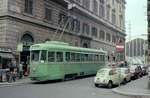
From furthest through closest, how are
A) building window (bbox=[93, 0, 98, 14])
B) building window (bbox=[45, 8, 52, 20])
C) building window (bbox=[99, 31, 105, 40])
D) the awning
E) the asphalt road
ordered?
1. building window (bbox=[99, 31, 105, 40])
2. building window (bbox=[93, 0, 98, 14])
3. building window (bbox=[45, 8, 52, 20])
4. the awning
5. the asphalt road

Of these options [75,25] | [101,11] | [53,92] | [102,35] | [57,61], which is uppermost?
[101,11]

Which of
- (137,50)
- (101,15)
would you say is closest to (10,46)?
(101,15)

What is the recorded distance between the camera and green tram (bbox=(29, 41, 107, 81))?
1703 cm

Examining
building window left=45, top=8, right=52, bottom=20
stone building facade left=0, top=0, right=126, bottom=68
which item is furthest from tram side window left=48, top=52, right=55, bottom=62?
building window left=45, top=8, right=52, bottom=20

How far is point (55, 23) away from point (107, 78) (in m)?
17.3

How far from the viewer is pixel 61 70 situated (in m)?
18.6

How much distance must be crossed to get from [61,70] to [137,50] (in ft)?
199

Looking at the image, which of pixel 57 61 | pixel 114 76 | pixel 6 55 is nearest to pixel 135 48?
pixel 57 61

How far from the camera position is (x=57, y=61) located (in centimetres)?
1830

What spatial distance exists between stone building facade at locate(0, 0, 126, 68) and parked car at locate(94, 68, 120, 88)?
1063 centimetres

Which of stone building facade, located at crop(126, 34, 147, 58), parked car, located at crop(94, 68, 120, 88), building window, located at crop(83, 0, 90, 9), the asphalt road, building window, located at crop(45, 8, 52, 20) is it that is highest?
building window, located at crop(83, 0, 90, 9)

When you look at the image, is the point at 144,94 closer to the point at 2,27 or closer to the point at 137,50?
the point at 2,27

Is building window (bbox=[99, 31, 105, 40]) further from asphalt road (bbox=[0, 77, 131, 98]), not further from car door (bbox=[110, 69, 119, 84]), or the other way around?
asphalt road (bbox=[0, 77, 131, 98])

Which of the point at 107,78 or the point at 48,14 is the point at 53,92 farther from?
the point at 48,14
